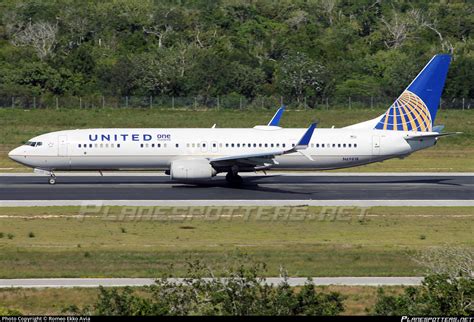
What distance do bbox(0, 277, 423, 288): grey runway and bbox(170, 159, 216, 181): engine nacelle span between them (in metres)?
21.7

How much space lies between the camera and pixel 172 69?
107 metres

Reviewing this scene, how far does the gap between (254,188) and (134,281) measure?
2409cm

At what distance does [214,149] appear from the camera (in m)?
54.0

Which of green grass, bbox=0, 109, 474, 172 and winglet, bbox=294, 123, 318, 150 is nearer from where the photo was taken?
winglet, bbox=294, 123, 318, 150

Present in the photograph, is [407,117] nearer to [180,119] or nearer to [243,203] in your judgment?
[243,203]

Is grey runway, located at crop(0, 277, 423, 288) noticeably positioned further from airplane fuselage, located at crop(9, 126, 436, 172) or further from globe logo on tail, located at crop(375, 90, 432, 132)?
globe logo on tail, located at crop(375, 90, 432, 132)

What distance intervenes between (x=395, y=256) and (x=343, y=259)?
2.02 meters

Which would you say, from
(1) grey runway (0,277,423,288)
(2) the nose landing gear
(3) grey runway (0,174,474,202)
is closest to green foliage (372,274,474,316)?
(1) grey runway (0,277,423,288)

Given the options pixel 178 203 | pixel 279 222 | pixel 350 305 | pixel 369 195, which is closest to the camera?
pixel 350 305

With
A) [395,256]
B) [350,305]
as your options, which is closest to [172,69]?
[395,256]

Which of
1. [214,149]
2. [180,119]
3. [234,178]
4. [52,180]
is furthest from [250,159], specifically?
[180,119]

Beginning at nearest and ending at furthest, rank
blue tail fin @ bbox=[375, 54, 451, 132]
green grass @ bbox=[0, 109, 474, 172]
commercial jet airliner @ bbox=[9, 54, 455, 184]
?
1. commercial jet airliner @ bbox=[9, 54, 455, 184]
2. blue tail fin @ bbox=[375, 54, 451, 132]
3. green grass @ bbox=[0, 109, 474, 172]

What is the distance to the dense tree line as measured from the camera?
10525 centimetres

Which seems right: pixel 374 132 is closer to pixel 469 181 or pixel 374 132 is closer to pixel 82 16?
pixel 469 181
